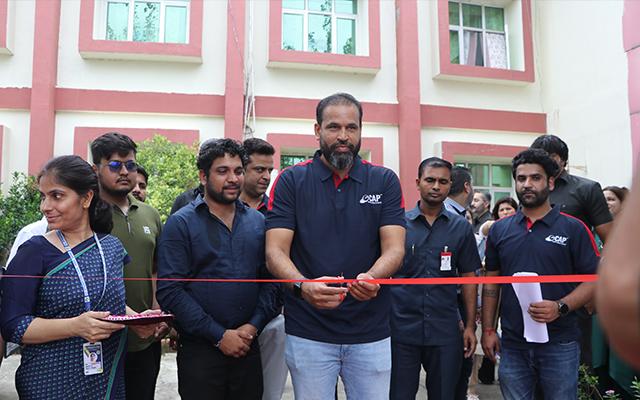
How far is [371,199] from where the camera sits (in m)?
2.54

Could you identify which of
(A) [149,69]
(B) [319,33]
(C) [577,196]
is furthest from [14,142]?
(C) [577,196]

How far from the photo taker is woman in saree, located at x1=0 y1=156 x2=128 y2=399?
80.5 inches

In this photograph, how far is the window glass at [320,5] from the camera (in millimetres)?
8883

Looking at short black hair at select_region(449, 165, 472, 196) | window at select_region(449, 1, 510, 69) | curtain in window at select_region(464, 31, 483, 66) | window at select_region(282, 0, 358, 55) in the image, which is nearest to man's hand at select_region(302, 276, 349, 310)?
short black hair at select_region(449, 165, 472, 196)

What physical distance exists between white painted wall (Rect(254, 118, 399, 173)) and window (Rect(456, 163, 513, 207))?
150 cm

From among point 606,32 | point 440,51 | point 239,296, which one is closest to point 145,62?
point 440,51

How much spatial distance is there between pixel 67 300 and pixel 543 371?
252cm

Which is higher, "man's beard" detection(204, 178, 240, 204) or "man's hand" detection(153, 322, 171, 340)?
"man's beard" detection(204, 178, 240, 204)

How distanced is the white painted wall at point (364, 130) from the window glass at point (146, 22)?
2.42 meters

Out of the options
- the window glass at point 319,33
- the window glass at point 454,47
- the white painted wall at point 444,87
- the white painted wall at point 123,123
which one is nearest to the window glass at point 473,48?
the window glass at point 454,47

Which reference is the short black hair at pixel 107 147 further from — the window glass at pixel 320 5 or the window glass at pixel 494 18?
the window glass at pixel 494 18

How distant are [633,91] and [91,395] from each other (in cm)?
767

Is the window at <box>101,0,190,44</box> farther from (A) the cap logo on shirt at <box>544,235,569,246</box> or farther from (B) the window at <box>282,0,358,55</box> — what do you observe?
(A) the cap logo on shirt at <box>544,235,569,246</box>

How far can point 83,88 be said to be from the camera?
7.94 m
